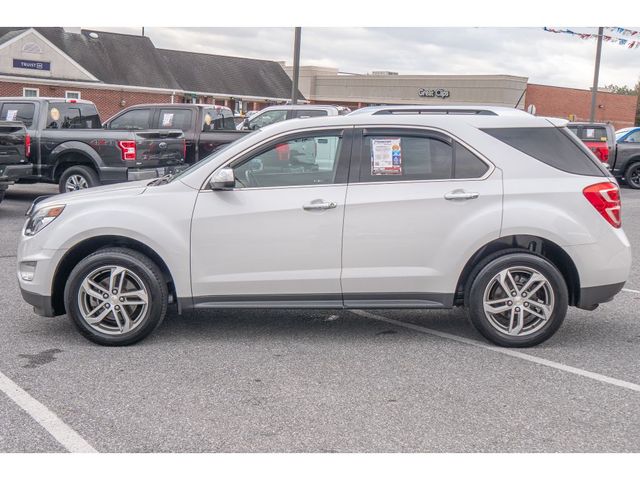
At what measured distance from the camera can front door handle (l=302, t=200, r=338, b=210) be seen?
587 cm

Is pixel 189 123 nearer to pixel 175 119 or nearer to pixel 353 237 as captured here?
pixel 175 119

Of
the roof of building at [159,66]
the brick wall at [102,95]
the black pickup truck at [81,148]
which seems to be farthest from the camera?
the roof of building at [159,66]

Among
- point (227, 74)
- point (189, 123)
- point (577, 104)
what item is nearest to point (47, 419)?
point (189, 123)

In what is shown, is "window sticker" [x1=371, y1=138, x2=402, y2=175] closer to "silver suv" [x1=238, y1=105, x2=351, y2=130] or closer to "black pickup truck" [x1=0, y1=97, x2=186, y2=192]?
"black pickup truck" [x1=0, y1=97, x2=186, y2=192]

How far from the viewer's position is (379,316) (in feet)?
23.3

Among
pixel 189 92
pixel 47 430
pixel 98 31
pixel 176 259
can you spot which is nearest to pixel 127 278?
pixel 176 259

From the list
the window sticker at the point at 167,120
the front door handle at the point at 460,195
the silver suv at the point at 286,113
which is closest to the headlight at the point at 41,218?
the front door handle at the point at 460,195

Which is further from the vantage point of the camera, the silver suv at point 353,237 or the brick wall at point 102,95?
the brick wall at point 102,95

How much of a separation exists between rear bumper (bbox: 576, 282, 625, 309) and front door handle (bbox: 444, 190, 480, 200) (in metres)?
1.13

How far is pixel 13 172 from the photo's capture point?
12859 millimetres

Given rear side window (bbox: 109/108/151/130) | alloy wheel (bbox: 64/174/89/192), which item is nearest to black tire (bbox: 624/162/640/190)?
rear side window (bbox: 109/108/151/130)

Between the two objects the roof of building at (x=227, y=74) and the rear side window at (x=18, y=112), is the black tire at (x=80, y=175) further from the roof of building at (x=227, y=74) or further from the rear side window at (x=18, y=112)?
the roof of building at (x=227, y=74)

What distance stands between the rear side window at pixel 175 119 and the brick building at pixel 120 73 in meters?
29.9

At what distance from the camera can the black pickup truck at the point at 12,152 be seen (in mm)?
12664
